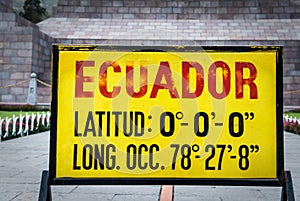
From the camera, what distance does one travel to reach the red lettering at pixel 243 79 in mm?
2721

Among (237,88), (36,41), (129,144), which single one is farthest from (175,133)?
(36,41)

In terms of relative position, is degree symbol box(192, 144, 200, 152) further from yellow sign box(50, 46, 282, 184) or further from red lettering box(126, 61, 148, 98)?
red lettering box(126, 61, 148, 98)

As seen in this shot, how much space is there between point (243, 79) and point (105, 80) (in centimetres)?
85

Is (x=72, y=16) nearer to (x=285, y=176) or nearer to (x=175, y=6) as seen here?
(x=175, y=6)

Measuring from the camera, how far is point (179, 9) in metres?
31.4

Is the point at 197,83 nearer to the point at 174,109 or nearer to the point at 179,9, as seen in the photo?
the point at 174,109

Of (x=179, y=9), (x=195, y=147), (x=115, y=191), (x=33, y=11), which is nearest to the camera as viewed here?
(x=195, y=147)

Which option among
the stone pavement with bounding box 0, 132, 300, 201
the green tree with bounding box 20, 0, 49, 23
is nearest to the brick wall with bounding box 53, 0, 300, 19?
the green tree with bounding box 20, 0, 49, 23

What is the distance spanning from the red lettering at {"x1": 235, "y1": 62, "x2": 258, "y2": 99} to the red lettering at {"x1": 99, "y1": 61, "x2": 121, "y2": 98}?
0.73 m

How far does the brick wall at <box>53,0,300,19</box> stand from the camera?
3108 cm

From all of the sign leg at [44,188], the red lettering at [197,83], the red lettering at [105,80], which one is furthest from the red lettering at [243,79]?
the sign leg at [44,188]

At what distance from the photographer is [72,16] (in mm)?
31250

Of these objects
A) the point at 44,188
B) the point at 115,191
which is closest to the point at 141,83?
the point at 44,188

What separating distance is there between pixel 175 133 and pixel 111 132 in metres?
0.39
